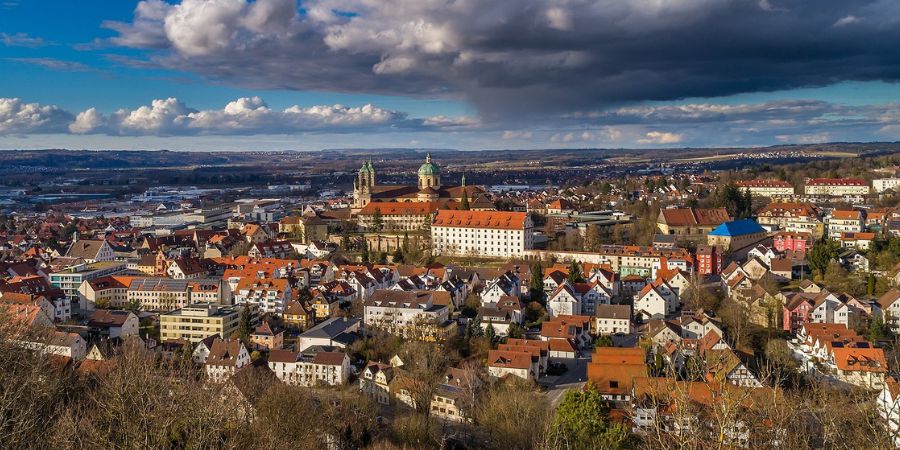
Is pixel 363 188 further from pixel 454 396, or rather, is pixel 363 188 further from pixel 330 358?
pixel 454 396

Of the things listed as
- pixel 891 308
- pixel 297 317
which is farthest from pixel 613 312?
pixel 297 317

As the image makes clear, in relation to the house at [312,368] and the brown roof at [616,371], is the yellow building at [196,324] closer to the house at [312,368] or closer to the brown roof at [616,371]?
the house at [312,368]

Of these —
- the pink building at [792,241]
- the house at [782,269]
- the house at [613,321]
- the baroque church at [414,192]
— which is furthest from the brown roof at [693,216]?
the house at [613,321]

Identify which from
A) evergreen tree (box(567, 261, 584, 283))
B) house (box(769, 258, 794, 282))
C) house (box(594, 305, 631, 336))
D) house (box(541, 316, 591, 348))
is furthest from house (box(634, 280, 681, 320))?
Result: house (box(769, 258, 794, 282))

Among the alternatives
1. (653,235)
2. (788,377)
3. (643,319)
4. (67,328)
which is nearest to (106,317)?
(67,328)

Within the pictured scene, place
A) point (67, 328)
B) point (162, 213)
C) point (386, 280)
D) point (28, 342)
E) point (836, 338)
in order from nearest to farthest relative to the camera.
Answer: point (28, 342)
point (836, 338)
point (67, 328)
point (386, 280)
point (162, 213)

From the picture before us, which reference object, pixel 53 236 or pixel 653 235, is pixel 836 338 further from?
pixel 53 236
